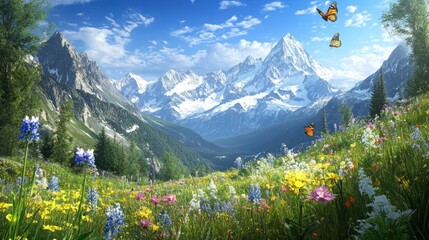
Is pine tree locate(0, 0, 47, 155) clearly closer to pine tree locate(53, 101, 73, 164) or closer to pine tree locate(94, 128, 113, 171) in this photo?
pine tree locate(53, 101, 73, 164)

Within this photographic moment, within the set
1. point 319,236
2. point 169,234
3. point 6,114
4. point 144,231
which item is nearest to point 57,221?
point 144,231

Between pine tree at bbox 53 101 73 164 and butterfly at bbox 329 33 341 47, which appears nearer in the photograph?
butterfly at bbox 329 33 341 47

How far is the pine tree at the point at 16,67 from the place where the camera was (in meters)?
27.6

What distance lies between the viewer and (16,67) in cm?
2978

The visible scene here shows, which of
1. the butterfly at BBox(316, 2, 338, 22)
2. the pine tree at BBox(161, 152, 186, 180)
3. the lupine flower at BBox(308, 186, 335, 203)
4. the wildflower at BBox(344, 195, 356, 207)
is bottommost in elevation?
the pine tree at BBox(161, 152, 186, 180)

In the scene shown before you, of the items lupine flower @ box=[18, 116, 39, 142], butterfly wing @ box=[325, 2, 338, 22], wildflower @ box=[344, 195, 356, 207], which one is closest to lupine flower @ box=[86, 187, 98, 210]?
lupine flower @ box=[18, 116, 39, 142]

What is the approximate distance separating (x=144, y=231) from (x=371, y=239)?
8.11 ft

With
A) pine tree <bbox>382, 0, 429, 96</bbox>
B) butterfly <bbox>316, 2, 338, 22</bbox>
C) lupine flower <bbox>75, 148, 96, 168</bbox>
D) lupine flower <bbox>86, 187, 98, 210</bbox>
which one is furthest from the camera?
pine tree <bbox>382, 0, 429, 96</bbox>

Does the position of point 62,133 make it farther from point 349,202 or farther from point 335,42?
point 349,202

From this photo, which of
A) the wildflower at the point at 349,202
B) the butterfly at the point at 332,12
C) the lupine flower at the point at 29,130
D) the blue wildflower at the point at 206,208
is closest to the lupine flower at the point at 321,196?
A: the wildflower at the point at 349,202

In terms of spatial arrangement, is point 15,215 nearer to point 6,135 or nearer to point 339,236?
point 339,236

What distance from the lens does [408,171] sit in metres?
3.30

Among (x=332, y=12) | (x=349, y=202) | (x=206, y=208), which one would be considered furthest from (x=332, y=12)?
(x=349, y=202)

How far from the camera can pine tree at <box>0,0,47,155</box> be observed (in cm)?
2759
